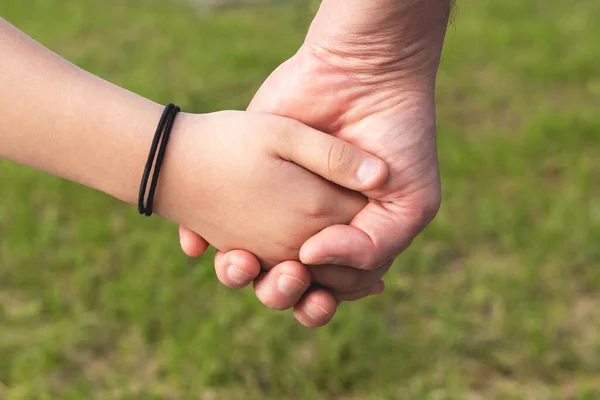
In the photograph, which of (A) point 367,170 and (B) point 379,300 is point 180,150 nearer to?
(A) point 367,170

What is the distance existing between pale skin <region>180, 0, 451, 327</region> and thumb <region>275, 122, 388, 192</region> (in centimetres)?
5

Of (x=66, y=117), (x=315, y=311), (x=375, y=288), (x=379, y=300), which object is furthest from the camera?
(x=379, y=300)

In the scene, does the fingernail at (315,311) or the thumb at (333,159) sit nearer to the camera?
the thumb at (333,159)

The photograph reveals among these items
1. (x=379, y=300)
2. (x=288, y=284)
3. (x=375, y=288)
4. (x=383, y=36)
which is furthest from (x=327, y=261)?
(x=379, y=300)

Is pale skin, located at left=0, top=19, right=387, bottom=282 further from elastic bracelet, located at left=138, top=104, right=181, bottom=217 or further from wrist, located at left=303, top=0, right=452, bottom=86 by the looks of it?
wrist, located at left=303, top=0, right=452, bottom=86

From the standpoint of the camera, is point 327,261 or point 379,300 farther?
point 379,300

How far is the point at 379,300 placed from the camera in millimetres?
2107

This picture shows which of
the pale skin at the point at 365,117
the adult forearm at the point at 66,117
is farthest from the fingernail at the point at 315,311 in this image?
the adult forearm at the point at 66,117

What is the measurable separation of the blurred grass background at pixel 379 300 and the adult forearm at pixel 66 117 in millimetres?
715

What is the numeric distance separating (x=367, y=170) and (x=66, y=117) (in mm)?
474

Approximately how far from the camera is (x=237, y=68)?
157 inches

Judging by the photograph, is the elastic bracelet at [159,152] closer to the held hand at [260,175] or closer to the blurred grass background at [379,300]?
the held hand at [260,175]

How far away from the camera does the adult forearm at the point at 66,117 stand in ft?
3.74

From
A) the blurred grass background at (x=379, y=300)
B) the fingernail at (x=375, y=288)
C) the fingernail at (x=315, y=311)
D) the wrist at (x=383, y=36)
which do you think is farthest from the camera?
the blurred grass background at (x=379, y=300)
